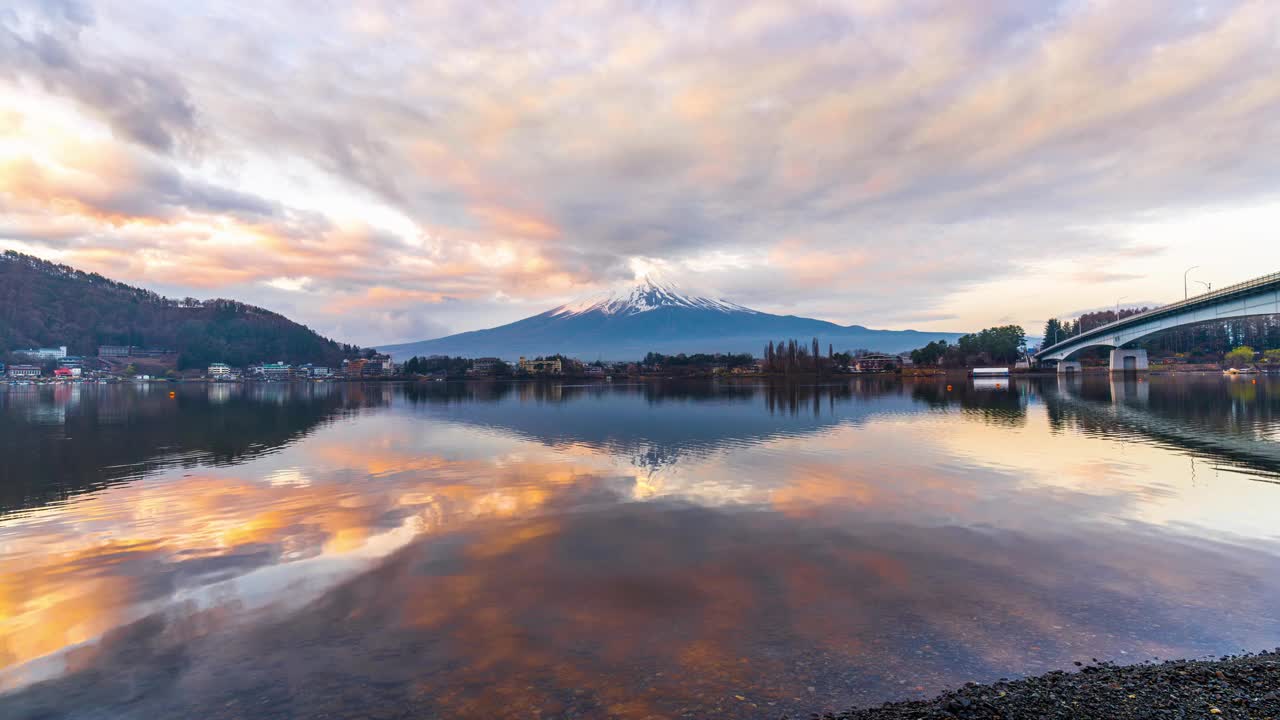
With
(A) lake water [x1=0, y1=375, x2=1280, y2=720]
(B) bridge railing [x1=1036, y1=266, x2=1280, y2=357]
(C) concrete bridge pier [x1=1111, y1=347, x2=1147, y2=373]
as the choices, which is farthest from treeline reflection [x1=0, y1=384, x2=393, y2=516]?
(C) concrete bridge pier [x1=1111, y1=347, x2=1147, y2=373]

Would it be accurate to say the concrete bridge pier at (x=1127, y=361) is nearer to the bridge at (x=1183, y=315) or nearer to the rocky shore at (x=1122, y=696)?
the bridge at (x=1183, y=315)

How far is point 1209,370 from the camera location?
184 metres

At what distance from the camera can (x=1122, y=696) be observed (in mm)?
7984

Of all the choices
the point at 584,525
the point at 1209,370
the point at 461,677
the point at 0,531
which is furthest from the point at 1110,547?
the point at 1209,370

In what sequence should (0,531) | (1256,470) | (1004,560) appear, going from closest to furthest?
(1004,560), (0,531), (1256,470)

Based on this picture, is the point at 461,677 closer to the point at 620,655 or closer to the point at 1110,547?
the point at 620,655

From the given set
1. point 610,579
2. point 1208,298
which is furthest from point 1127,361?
point 610,579

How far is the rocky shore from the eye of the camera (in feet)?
24.8

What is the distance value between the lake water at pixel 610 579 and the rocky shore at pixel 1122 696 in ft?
1.71

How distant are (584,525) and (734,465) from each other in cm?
1210

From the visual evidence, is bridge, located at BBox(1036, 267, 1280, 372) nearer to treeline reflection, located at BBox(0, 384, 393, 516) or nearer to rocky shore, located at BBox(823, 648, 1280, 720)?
rocky shore, located at BBox(823, 648, 1280, 720)

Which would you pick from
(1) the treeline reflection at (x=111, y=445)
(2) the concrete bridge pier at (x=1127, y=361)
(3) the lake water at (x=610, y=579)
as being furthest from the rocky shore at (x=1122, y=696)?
(2) the concrete bridge pier at (x=1127, y=361)

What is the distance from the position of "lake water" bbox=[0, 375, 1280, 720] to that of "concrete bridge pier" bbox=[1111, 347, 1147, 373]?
497 feet

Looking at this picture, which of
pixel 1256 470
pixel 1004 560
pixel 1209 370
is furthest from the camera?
pixel 1209 370
